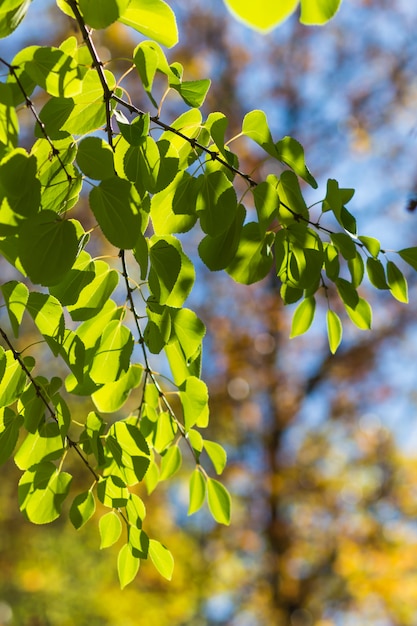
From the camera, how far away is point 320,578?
349cm

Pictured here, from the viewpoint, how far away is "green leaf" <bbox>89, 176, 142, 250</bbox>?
0.43 meters

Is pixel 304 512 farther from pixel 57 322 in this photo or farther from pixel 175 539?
pixel 57 322

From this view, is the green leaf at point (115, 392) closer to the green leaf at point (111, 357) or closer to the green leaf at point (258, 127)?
the green leaf at point (111, 357)

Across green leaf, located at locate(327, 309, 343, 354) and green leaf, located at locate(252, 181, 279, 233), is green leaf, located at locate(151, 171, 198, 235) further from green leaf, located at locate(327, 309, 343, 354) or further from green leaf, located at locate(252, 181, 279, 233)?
green leaf, located at locate(327, 309, 343, 354)

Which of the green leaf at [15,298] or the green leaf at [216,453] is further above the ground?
the green leaf at [15,298]

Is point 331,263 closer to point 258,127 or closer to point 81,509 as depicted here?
point 258,127

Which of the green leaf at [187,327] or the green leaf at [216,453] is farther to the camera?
the green leaf at [216,453]

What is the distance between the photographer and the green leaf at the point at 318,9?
27 cm

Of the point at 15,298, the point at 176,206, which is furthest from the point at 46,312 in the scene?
the point at 176,206

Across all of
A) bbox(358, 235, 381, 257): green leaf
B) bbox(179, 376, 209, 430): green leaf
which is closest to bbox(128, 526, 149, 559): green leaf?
bbox(179, 376, 209, 430): green leaf

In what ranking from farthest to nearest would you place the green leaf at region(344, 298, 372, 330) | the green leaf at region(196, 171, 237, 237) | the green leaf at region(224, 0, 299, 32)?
the green leaf at region(344, 298, 372, 330), the green leaf at region(196, 171, 237, 237), the green leaf at region(224, 0, 299, 32)

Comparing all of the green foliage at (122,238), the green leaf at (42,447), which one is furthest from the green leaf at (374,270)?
the green leaf at (42,447)

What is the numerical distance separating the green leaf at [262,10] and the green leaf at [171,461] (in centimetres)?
53

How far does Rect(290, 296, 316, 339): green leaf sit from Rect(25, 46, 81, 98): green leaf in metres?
0.30
